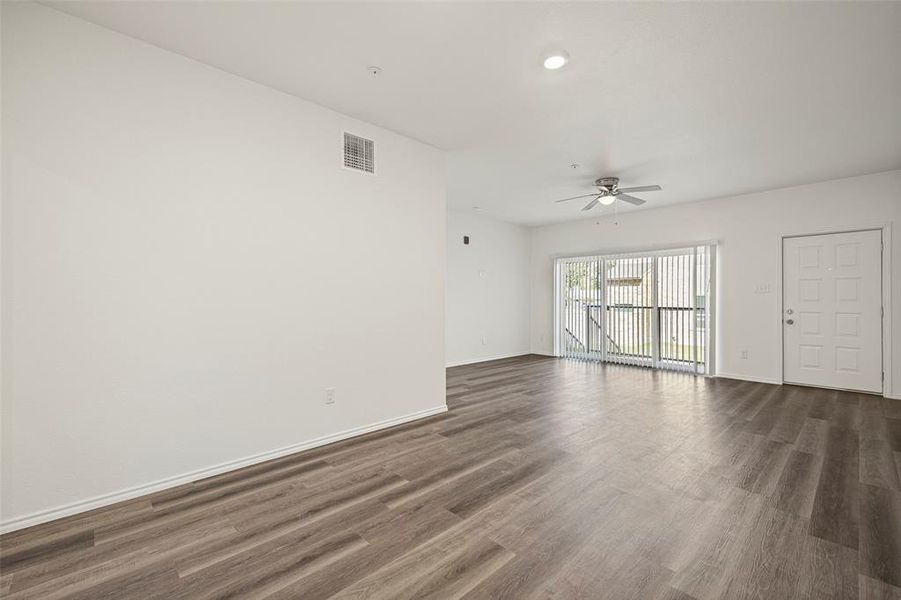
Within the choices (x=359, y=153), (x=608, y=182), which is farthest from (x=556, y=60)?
(x=608, y=182)

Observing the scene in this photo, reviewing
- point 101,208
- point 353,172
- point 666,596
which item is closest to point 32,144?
point 101,208

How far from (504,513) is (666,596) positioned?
0.84 meters

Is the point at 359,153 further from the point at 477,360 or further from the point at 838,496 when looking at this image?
the point at 477,360

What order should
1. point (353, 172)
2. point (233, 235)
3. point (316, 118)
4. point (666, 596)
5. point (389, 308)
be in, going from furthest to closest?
point (389, 308) → point (353, 172) → point (316, 118) → point (233, 235) → point (666, 596)

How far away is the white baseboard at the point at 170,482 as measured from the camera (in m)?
2.02

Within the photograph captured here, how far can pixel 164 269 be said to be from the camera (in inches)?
96.1

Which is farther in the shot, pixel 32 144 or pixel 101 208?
pixel 101 208

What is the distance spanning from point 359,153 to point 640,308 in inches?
225

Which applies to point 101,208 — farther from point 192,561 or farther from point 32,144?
point 192,561

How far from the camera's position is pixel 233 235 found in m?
2.71

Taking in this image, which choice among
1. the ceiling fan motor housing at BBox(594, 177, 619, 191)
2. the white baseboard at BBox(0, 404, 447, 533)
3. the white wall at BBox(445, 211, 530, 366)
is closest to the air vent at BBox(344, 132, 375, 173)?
the white baseboard at BBox(0, 404, 447, 533)

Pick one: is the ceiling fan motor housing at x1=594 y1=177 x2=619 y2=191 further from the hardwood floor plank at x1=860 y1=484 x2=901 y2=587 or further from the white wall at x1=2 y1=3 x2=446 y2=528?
the hardwood floor plank at x1=860 y1=484 x2=901 y2=587

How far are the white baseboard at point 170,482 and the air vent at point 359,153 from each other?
2360mm

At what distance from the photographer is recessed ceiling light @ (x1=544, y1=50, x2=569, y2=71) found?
2430mm
